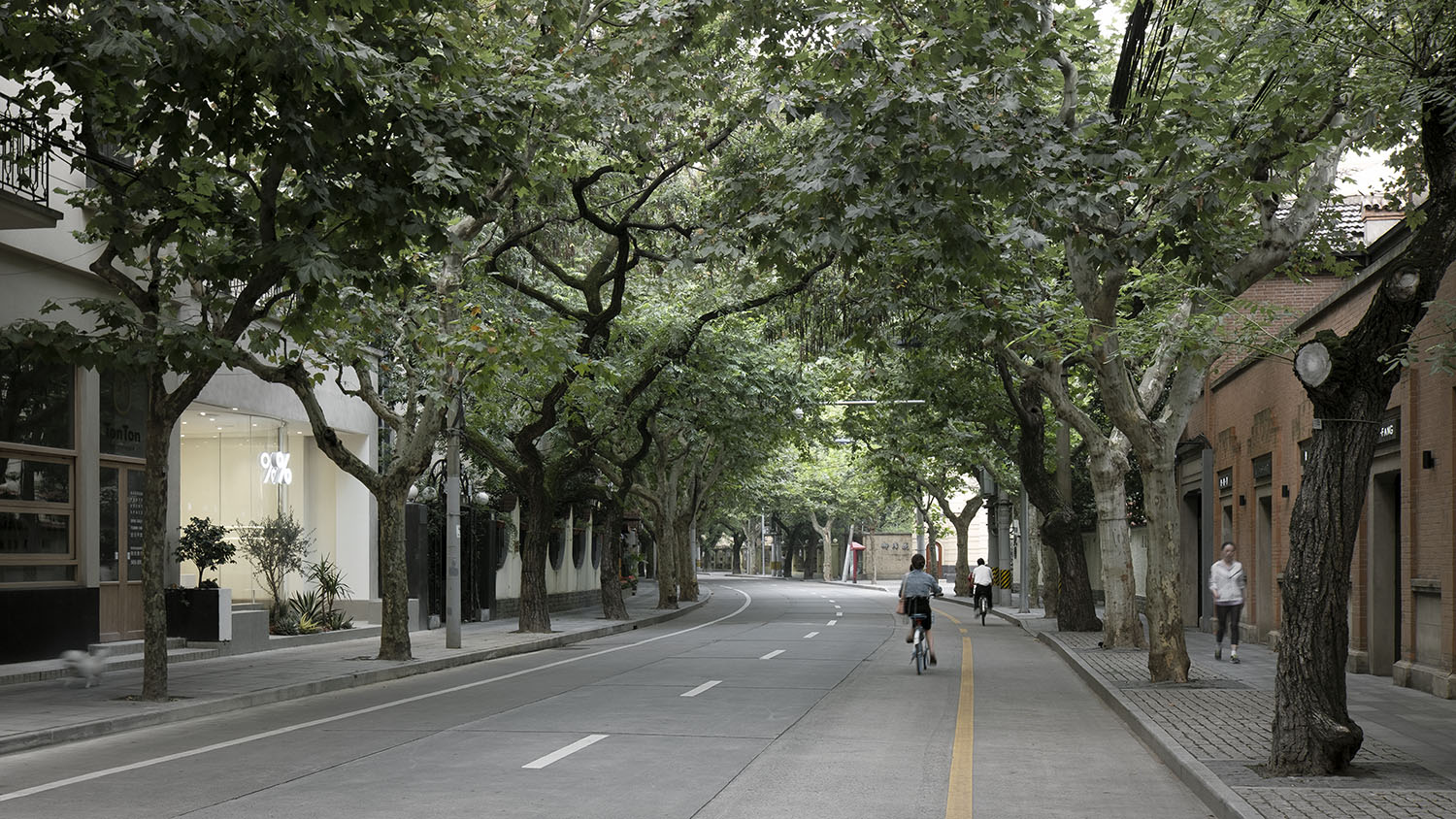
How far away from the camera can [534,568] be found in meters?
28.0

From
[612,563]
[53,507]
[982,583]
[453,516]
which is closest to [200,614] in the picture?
[53,507]

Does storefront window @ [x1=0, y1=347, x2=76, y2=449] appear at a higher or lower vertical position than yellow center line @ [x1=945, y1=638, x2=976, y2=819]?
higher

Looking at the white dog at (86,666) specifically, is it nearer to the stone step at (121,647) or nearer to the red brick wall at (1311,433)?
the stone step at (121,647)

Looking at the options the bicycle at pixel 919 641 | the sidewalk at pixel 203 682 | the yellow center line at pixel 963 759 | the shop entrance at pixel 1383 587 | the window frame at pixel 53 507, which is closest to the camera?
the yellow center line at pixel 963 759

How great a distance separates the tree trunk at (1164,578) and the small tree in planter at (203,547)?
14.1 m

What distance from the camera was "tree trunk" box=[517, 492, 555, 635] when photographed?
2800 centimetres

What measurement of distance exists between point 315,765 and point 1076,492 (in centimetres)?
3457

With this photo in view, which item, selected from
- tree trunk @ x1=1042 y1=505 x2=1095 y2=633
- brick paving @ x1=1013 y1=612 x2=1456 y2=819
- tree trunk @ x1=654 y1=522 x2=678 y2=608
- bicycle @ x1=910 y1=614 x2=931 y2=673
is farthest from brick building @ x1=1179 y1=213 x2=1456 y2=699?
tree trunk @ x1=654 y1=522 x2=678 y2=608

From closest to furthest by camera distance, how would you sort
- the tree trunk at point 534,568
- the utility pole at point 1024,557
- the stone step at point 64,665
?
the stone step at point 64,665 → the tree trunk at point 534,568 → the utility pole at point 1024,557

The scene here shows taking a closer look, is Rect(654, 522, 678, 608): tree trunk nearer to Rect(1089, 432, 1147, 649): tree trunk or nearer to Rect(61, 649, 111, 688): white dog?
Rect(1089, 432, 1147, 649): tree trunk

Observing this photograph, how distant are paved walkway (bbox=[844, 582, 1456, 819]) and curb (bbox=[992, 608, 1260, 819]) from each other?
0.01m

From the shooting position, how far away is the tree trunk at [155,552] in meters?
14.5

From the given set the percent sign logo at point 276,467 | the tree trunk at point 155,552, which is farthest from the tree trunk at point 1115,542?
the percent sign logo at point 276,467

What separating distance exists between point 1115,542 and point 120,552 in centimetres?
1518
